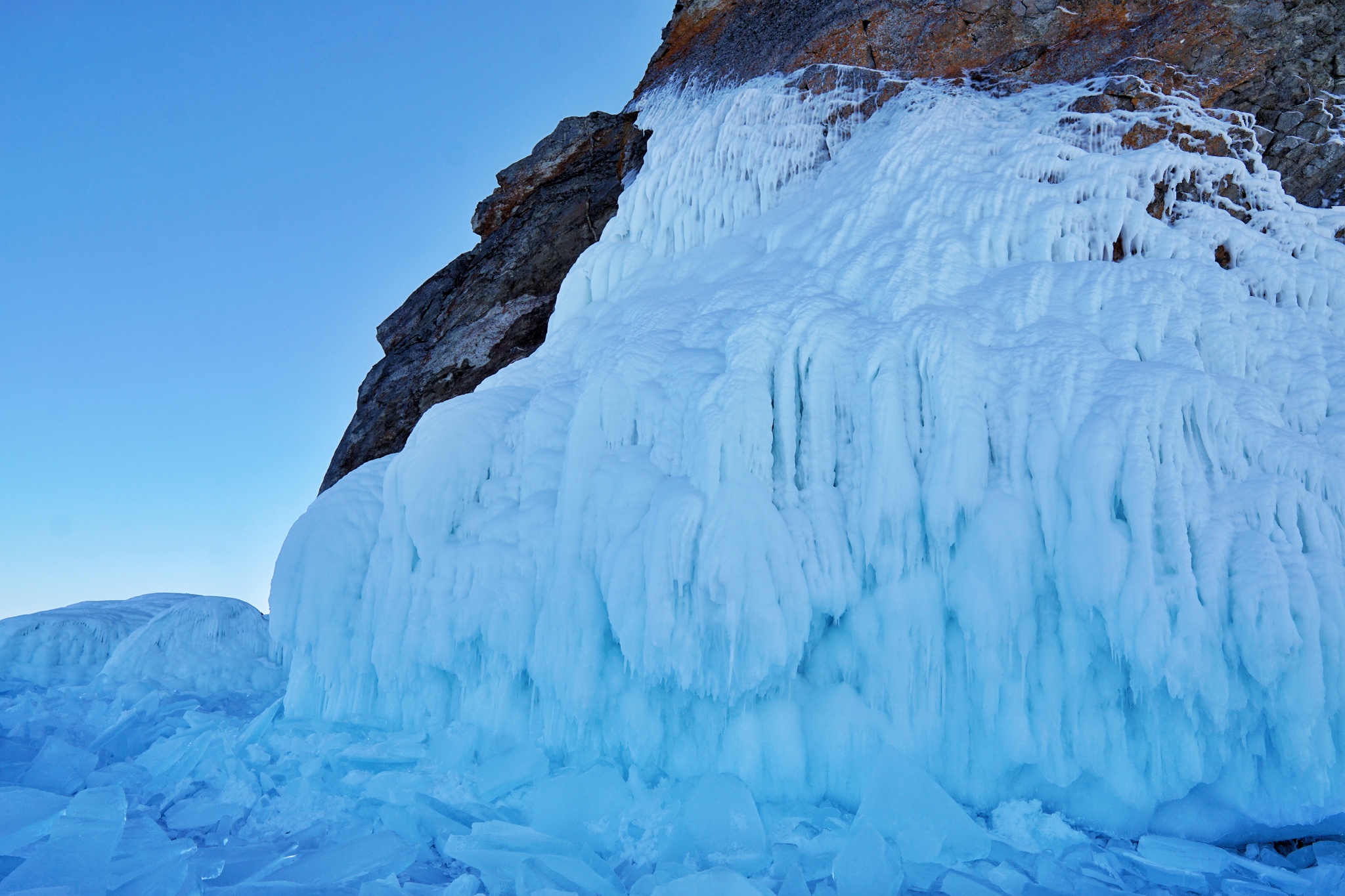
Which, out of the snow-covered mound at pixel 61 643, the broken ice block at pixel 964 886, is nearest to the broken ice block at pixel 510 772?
the broken ice block at pixel 964 886

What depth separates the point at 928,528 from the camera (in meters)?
5.76

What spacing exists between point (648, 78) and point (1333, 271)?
10.2m

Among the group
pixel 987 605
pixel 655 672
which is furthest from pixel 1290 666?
pixel 655 672

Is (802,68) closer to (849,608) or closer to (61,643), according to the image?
(849,608)

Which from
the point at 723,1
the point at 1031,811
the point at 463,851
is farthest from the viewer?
the point at 723,1

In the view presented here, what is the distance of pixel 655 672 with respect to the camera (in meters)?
5.66

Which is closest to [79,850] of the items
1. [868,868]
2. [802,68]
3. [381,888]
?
[381,888]

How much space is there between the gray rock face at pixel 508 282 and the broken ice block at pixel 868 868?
952cm

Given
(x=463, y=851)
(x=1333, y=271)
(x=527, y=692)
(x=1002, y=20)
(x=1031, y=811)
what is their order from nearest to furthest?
1. (x=463, y=851)
2. (x=1031, y=811)
3. (x=527, y=692)
4. (x=1333, y=271)
5. (x=1002, y=20)

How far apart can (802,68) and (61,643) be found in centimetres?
1354

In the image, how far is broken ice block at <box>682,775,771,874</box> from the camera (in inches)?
179

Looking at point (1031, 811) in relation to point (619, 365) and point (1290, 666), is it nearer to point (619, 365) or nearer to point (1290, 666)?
point (1290, 666)

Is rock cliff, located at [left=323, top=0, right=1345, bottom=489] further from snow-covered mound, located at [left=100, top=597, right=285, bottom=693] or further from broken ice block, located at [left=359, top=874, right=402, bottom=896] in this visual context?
broken ice block, located at [left=359, top=874, right=402, bottom=896]

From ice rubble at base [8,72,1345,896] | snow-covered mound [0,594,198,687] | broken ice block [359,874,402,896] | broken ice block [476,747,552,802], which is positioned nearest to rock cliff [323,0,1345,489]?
ice rubble at base [8,72,1345,896]
